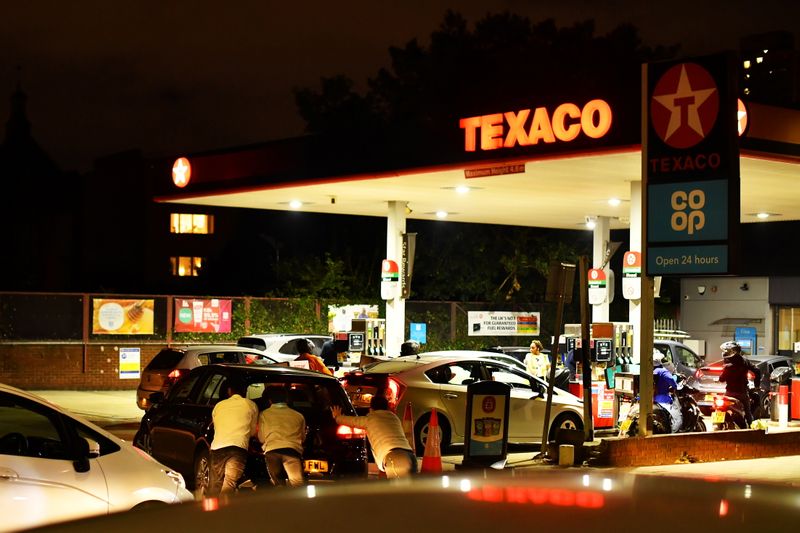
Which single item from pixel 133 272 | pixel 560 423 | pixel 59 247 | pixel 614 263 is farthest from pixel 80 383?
pixel 59 247

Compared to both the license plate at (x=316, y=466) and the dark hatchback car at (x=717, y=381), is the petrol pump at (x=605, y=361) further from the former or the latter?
the license plate at (x=316, y=466)

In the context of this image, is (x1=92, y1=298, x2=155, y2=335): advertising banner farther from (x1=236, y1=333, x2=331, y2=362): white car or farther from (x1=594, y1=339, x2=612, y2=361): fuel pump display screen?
(x1=594, y1=339, x2=612, y2=361): fuel pump display screen

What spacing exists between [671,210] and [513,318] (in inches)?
835

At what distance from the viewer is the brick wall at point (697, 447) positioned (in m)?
16.3

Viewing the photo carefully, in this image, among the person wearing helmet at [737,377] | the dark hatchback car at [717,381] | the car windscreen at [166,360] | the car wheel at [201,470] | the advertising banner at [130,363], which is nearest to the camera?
the car wheel at [201,470]

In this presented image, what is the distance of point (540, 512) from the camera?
9.08 feet

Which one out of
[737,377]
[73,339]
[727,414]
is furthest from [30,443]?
[73,339]

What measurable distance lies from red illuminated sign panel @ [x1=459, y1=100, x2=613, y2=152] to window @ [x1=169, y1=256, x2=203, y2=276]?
143ft

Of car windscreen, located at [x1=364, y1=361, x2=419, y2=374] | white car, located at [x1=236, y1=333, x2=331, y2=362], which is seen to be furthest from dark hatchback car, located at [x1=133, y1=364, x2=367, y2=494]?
white car, located at [x1=236, y1=333, x2=331, y2=362]

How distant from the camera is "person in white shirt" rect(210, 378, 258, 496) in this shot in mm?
11086

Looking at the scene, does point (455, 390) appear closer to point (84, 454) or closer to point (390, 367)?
point (390, 367)

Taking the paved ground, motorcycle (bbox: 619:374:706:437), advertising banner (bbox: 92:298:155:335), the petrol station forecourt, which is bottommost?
the paved ground

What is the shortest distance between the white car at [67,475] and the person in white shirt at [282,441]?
76.5 inches

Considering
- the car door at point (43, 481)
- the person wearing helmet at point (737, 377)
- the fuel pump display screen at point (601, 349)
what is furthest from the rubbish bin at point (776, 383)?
the car door at point (43, 481)
